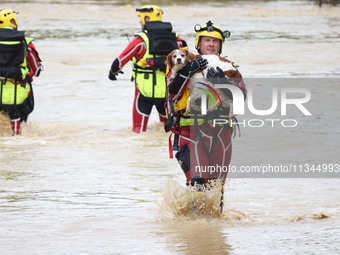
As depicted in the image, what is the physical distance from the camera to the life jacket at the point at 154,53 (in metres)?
13.6

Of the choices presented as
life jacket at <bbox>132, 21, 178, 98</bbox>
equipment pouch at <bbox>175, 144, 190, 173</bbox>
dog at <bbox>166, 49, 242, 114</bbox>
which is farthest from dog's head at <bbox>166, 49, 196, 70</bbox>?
life jacket at <bbox>132, 21, 178, 98</bbox>

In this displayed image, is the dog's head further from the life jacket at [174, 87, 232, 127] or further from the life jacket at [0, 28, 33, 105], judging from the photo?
the life jacket at [0, 28, 33, 105]

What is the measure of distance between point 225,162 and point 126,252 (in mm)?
1197

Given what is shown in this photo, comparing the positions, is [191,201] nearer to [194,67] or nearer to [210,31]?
[194,67]

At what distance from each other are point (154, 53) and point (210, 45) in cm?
551

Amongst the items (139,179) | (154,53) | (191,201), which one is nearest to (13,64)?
(154,53)

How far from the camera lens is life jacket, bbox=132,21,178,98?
13562mm

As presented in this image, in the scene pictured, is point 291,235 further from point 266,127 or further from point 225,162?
point 266,127

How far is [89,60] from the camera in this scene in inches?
1030

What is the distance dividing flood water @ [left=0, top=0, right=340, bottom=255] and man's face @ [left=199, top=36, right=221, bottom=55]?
3.72 ft

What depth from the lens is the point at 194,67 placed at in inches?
311

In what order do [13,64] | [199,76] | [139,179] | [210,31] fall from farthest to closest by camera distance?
[13,64] → [139,179] → [210,31] → [199,76]

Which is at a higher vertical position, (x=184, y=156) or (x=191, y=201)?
(x=184, y=156)

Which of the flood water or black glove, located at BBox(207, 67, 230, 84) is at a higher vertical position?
black glove, located at BBox(207, 67, 230, 84)
